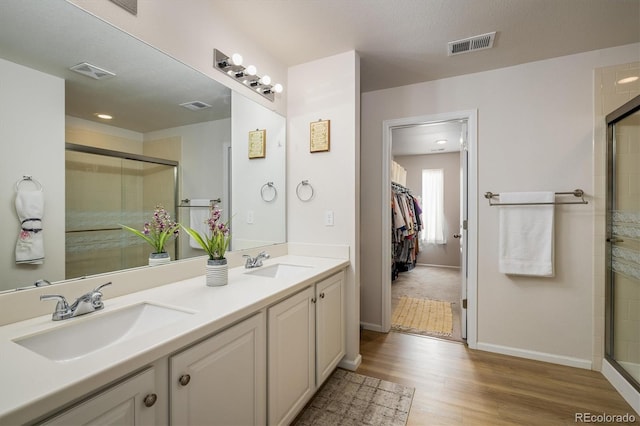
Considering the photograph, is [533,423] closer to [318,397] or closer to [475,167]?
[318,397]

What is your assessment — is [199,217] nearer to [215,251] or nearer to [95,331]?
[215,251]

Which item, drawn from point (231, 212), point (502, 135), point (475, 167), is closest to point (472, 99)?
point (502, 135)

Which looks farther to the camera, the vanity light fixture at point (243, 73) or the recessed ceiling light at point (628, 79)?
the recessed ceiling light at point (628, 79)

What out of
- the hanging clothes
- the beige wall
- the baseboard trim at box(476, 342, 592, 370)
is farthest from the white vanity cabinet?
the beige wall

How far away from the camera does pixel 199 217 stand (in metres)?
1.76

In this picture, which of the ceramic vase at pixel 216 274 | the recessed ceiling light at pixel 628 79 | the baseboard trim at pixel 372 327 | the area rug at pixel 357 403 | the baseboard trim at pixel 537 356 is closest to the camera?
the ceramic vase at pixel 216 274

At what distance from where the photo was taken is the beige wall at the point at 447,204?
6051 millimetres

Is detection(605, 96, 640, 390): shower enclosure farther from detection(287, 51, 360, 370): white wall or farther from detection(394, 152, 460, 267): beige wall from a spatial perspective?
detection(394, 152, 460, 267): beige wall

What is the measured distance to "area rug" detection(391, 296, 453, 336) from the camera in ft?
9.81

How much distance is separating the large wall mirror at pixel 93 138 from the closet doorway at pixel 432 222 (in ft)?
6.37

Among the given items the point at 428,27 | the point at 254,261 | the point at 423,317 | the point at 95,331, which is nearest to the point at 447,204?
the point at 423,317

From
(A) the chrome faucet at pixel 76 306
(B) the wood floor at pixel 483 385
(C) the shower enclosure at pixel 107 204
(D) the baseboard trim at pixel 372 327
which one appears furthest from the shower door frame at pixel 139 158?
(D) the baseboard trim at pixel 372 327

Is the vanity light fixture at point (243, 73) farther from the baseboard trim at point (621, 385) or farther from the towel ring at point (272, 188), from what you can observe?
the baseboard trim at point (621, 385)

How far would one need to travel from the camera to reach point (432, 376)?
2164mm
